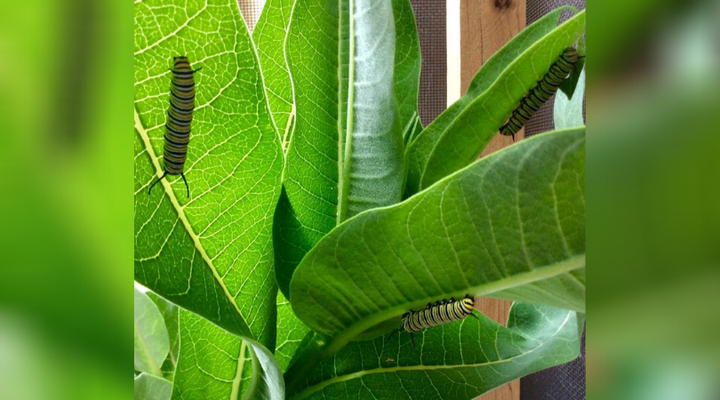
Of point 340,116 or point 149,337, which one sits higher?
point 340,116

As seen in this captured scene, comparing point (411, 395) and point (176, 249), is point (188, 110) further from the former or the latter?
point (411, 395)

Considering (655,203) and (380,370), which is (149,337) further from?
(655,203)

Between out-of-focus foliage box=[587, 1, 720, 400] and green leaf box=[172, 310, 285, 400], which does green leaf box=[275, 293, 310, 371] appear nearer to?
green leaf box=[172, 310, 285, 400]

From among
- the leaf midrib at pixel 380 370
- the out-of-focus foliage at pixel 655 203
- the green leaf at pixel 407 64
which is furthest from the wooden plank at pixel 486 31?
the out-of-focus foliage at pixel 655 203

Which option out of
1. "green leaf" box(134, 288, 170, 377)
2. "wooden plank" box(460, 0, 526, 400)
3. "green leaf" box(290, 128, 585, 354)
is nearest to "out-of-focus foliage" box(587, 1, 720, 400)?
"green leaf" box(290, 128, 585, 354)

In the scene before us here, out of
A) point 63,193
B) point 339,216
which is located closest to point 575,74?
point 339,216

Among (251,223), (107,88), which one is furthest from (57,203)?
(251,223)

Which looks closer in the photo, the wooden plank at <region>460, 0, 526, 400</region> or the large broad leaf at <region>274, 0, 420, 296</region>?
the large broad leaf at <region>274, 0, 420, 296</region>
